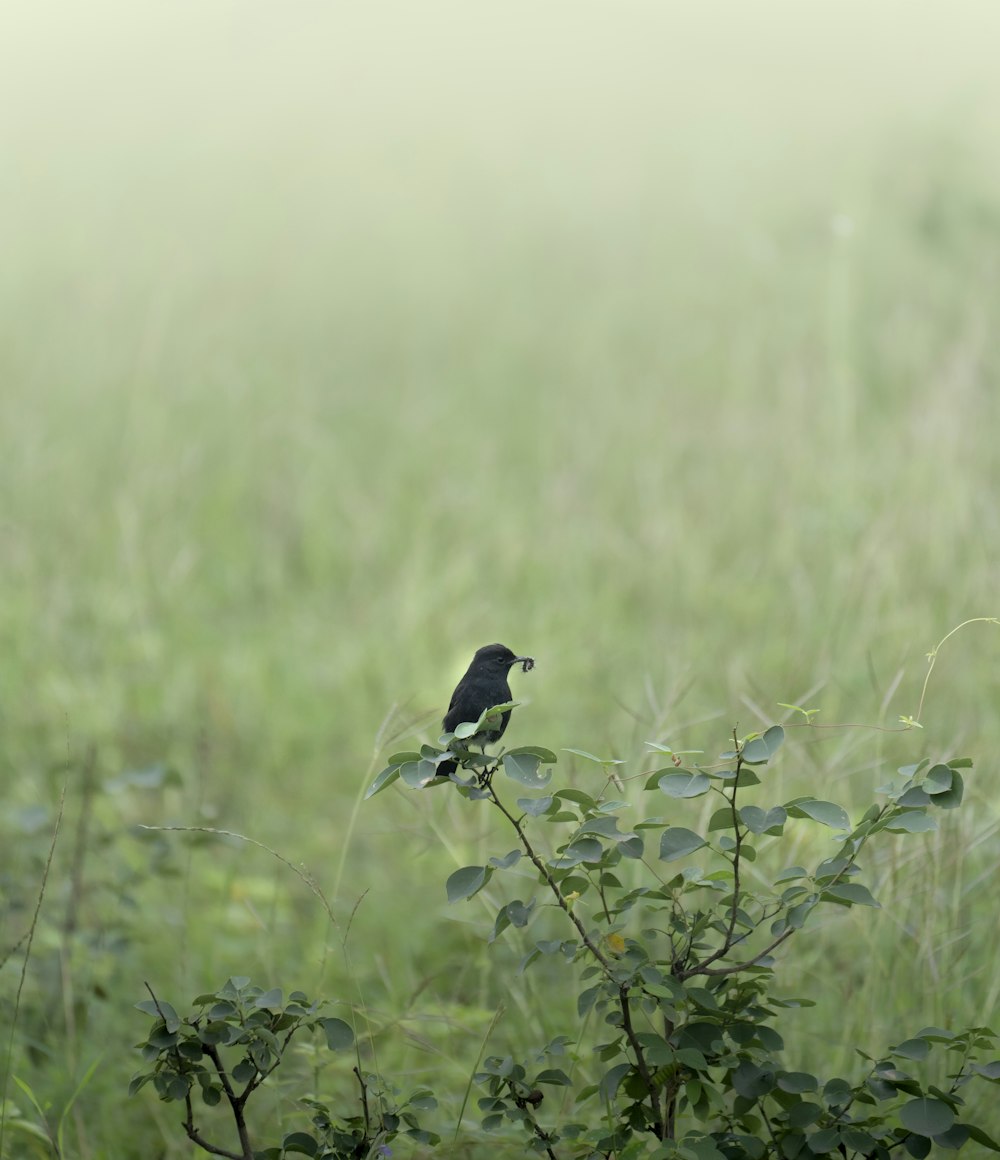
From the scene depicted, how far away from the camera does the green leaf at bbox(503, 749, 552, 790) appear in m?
1.45

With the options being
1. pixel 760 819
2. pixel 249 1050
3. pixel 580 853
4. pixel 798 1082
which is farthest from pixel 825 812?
pixel 249 1050

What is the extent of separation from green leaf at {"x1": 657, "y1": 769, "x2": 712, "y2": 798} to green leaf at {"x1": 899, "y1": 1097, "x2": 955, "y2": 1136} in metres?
0.52

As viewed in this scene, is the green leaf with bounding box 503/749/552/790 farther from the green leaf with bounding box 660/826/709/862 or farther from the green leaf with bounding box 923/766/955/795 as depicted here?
the green leaf with bounding box 923/766/955/795

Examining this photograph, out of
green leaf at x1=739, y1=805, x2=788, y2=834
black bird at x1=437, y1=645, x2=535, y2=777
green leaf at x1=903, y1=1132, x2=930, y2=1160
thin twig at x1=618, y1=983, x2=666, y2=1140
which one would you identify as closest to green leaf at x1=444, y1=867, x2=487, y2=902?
black bird at x1=437, y1=645, x2=535, y2=777

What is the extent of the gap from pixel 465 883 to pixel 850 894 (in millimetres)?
492

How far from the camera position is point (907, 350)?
6.79 m

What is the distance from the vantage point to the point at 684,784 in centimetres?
150

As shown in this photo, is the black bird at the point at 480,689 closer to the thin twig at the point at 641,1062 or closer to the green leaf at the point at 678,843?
the green leaf at the point at 678,843

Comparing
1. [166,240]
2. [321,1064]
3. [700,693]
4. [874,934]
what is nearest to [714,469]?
[700,693]

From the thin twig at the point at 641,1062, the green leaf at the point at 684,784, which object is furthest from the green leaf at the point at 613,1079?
the green leaf at the point at 684,784

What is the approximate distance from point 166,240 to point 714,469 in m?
5.62

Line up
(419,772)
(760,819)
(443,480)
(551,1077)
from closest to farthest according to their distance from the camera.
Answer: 1. (419,772)
2. (760,819)
3. (551,1077)
4. (443,480)

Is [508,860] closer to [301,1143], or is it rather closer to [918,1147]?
[301,1143]

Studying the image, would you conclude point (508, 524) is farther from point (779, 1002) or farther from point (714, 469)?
point (779, 1002)
